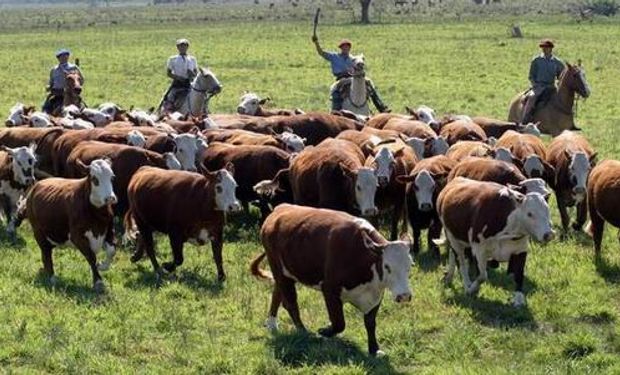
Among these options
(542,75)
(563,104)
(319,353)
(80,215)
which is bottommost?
(563,104)

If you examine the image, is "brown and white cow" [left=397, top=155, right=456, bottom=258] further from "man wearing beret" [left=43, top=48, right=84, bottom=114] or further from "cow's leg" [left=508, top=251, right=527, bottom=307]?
"man wearing beret" [left=43, top=48, right=84, bottom=114]

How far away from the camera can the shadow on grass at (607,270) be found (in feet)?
36.6

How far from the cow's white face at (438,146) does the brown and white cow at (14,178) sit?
5.83 metres

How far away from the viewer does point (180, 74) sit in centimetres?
2072

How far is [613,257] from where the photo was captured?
1202 cm

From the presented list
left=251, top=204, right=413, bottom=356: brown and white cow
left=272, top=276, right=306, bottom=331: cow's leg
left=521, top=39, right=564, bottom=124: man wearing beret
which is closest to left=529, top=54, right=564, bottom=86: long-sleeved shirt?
left=521, top=39, right=564, bottom=124: man wearing beret

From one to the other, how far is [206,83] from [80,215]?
9382 millimetres

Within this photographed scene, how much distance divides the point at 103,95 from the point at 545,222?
23.2 m

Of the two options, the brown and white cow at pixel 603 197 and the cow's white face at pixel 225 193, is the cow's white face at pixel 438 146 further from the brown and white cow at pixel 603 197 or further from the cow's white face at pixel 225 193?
the cow's white face at pixel 225 193

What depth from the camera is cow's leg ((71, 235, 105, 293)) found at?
35.2 feet

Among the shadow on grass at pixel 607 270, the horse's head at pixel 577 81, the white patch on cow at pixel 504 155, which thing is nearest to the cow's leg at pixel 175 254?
the white patch on cow at pixel 504 155

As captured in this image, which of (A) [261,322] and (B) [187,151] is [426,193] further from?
(B) [187,151]

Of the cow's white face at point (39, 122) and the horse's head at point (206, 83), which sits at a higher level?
the horse's head at point (206, 83)

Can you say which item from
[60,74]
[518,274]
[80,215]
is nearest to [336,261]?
[518,274]
